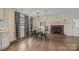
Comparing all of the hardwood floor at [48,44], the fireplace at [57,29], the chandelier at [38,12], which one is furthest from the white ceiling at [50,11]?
the hardwood floor at [48,44]

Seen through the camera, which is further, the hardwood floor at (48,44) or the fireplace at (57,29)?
the fireplace at (57,29)

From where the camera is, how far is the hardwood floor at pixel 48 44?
2.88 metres

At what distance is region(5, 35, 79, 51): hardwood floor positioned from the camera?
2.88 m

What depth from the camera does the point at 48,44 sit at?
9.57ft

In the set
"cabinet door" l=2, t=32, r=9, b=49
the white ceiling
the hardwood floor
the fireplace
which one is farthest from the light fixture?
"cabinet door" l=2, t=32, r=9, b=49

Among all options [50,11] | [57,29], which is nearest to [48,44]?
[57,29]

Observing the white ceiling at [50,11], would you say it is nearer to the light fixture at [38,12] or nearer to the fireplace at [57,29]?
the light fixture at [38,12]

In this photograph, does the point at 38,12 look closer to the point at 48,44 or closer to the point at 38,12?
the point at 38,12

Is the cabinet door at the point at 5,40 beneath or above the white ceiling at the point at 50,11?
beneath

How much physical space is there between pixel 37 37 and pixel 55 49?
1.73ft

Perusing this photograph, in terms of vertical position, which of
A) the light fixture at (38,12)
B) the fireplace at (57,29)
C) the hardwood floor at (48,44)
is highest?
the light fixture at (38,12)
